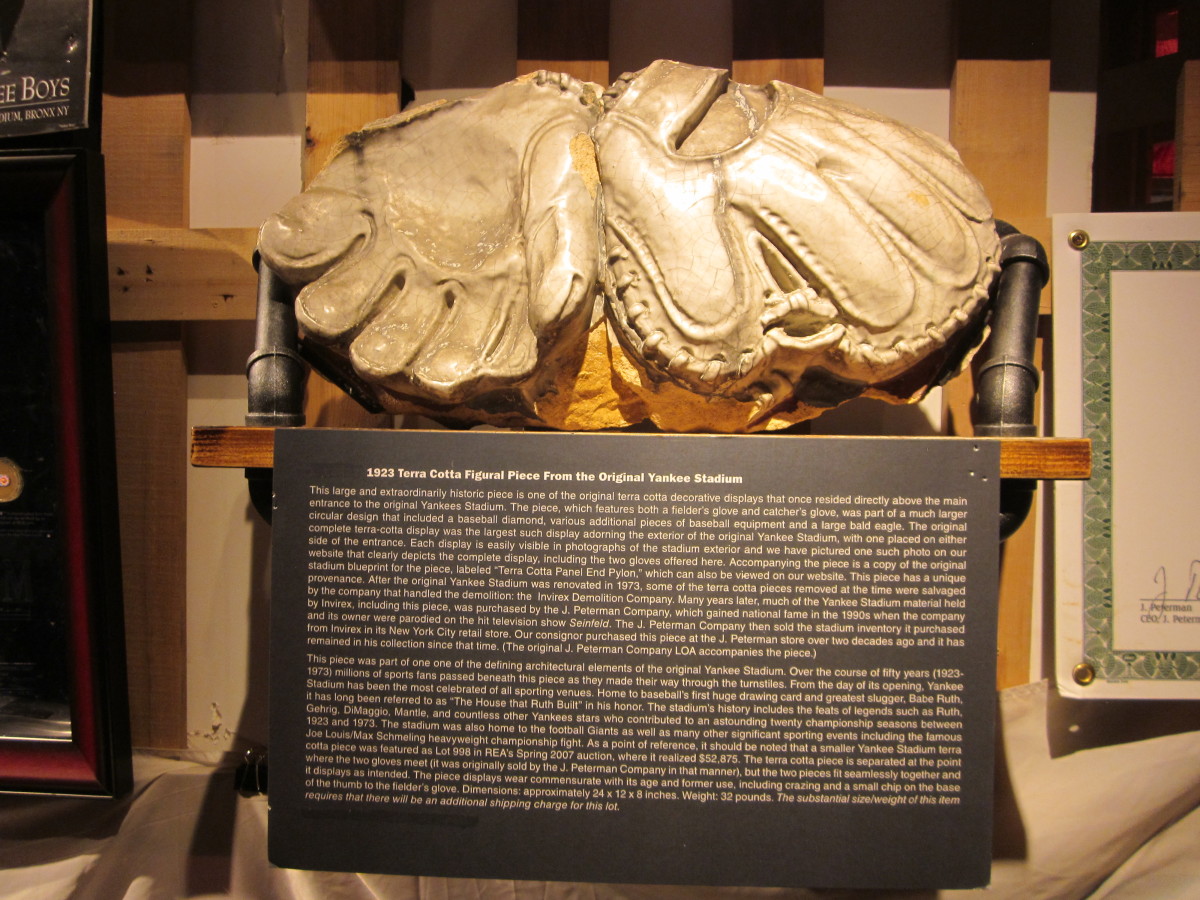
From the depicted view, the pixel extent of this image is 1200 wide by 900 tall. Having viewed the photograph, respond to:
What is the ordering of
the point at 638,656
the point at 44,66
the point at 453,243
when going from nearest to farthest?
the point at 638,656, the point at 453,243, the point at 44,66

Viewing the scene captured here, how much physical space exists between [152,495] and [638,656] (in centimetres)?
110

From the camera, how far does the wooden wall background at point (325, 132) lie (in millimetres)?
1328

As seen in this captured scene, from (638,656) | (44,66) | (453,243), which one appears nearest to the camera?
(638,656)

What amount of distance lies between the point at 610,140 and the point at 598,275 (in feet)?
0.61

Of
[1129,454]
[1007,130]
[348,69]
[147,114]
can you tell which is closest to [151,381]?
[147,114]

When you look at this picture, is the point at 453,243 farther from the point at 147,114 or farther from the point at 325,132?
the point at 147,114

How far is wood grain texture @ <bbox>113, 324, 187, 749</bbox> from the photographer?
146 centimetres

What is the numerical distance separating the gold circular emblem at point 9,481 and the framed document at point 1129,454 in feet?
6.15

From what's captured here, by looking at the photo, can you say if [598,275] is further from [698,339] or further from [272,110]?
[272,110]

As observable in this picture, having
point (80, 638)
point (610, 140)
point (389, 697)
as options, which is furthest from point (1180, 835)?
point (80, 638)

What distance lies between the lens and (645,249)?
95 cm

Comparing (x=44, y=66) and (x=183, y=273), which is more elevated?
(x=44, y=66)

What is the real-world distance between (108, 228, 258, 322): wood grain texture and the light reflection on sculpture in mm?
430

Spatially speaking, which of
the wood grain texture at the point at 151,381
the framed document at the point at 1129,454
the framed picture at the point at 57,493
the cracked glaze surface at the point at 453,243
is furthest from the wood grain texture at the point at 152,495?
the framed document at the point at 1129,454
